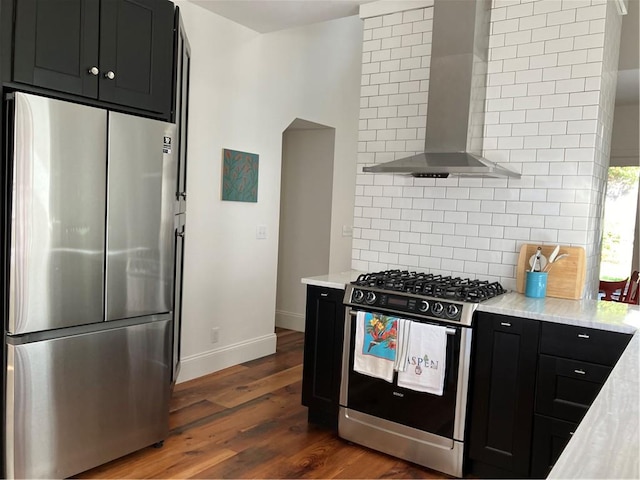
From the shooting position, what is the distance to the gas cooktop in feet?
9.13

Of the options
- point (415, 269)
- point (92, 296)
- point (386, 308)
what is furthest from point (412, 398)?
point (92, 296)

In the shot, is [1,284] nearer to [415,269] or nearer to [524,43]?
[415,269]

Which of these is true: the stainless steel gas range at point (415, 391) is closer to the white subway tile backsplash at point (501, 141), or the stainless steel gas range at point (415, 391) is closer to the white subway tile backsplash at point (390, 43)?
the white subway tile backsplash at point (501, 141)

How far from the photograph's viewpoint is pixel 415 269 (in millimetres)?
3688

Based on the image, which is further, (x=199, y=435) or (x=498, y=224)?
(x=498, y=224)

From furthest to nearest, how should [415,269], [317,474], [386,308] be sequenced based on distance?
[415,269]
[386,308]
[317,474]

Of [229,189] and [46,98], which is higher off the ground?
[46,98]

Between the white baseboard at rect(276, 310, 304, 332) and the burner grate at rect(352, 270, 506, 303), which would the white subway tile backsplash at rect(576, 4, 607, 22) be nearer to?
the burner grate at rect(352, 270, 506, 303)

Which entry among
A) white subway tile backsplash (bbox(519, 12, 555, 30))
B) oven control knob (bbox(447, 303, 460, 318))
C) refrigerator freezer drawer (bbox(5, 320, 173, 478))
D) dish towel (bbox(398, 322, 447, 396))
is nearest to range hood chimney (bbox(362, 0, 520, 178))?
white subway tile backsplash (bbox(519, 12, 555, 30))

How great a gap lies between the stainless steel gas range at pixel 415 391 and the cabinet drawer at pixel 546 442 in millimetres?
353

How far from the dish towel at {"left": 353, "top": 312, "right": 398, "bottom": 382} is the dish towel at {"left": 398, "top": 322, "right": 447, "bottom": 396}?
0.32 feet

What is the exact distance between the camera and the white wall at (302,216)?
18.3 feet

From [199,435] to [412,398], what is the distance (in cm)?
127

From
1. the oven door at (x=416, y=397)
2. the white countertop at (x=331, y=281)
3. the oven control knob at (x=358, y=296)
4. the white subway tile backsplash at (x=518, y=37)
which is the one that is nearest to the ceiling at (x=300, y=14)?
the white subway tile backsplash at (x=518, y=37)
